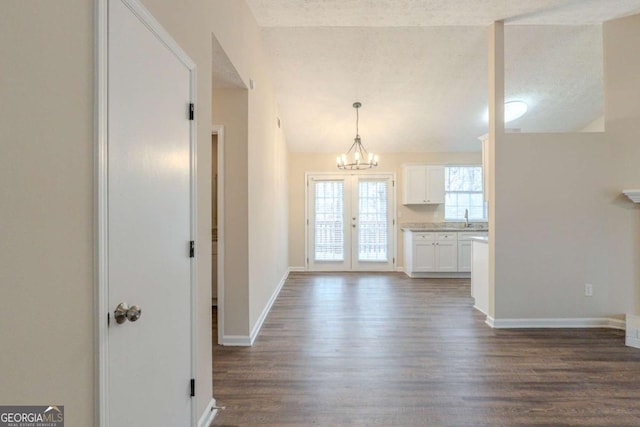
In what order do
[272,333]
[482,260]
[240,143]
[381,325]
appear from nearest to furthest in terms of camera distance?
[240,143]
[272,333]
[381,325]
[482,260]

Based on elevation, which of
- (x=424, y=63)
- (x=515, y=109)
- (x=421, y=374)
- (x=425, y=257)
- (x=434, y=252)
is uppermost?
(x=424, y=63)

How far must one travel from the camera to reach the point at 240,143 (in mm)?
3199

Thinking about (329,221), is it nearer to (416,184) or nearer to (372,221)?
(372,221)

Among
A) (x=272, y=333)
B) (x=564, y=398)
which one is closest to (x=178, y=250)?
(x=272, y=333)

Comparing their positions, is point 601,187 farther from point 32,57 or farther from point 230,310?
point 32,57

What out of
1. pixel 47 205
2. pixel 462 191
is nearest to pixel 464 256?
pixel 462 191

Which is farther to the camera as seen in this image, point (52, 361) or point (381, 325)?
point (381, 325)

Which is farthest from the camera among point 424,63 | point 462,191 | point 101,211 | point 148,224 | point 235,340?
point 462,191

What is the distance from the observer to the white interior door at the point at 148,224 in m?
1.14

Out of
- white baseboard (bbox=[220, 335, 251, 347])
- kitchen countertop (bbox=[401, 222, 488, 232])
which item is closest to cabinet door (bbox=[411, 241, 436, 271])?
kitchen countertop (bbox=[401, 222, 488, 232])

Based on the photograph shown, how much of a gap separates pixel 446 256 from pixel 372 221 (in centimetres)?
170

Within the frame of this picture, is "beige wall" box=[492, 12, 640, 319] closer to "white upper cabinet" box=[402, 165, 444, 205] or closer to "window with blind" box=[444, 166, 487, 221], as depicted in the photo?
"white upper cabinet" box=[402, 165, 444, 205]

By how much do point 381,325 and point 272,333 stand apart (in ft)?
4.11

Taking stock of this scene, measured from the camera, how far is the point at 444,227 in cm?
667
